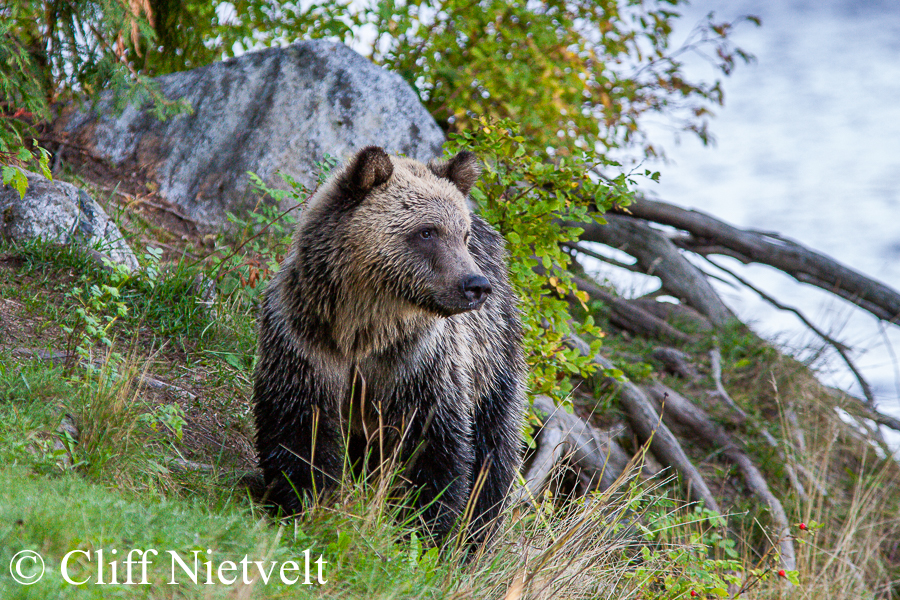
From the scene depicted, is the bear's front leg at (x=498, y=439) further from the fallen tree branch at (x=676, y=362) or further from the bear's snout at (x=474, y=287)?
the fallen tree branch at (x=676, y=362)

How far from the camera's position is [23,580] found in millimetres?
2484

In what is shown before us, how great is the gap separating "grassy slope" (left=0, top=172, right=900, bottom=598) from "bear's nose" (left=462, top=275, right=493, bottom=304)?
102 centimetres

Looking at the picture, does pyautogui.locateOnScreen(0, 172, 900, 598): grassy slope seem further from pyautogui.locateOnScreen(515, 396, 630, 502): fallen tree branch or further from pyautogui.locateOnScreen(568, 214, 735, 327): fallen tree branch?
pyautogui.locateOnScreen(568, 214, 735, 327): fallen tree branch

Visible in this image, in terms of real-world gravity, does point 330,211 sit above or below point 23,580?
above

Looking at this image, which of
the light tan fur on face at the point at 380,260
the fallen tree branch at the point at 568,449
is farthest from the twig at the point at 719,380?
the light tan fur on face at the point at 380,260

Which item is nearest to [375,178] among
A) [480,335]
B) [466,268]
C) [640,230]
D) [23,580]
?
[466,268]

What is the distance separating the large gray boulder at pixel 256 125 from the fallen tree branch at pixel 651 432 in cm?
281

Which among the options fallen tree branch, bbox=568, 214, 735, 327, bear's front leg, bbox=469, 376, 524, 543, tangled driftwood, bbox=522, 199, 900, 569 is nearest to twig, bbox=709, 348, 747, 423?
tangled driftwood, bbox=522, 199, 900, 569

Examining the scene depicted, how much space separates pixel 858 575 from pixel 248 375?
14.9ft

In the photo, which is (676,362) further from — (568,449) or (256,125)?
(256,125)

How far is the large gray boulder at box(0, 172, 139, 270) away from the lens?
5699 millimetres

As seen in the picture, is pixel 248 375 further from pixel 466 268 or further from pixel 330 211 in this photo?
pixel 466 268

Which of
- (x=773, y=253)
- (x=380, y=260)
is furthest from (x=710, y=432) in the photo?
(x=380, y=260)

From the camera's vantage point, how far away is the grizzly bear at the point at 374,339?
13.0 ft
